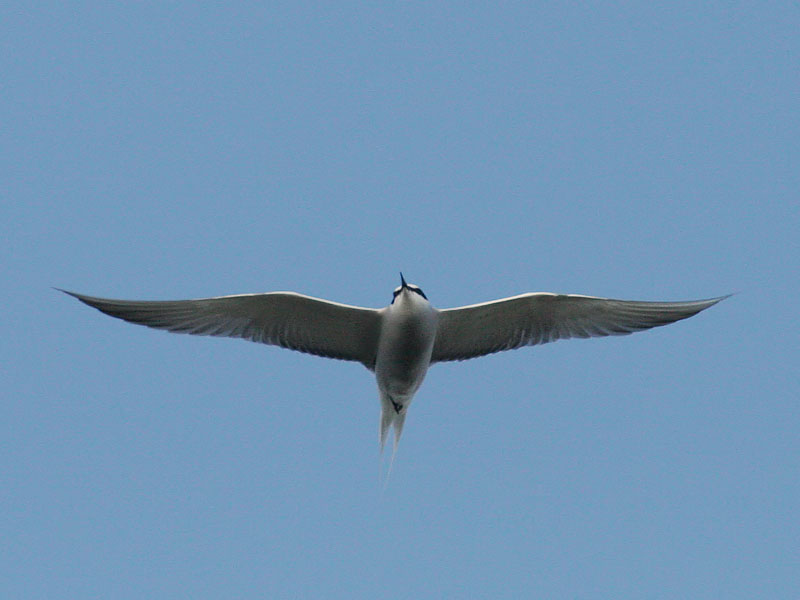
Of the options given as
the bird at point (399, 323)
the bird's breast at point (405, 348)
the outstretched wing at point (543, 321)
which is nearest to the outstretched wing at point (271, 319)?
the bird at point (399, 323)

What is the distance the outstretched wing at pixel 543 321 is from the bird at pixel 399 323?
0.5 inches

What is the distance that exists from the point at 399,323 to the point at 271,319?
1.70 m

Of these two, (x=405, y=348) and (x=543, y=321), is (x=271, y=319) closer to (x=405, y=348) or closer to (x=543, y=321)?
(x=405, y=348)

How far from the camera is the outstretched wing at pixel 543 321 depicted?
45.8 ft

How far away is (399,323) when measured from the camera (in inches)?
526

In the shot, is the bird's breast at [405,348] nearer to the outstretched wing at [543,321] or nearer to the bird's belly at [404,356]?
the bird's belly at [404,356]

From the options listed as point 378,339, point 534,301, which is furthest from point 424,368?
point 534,301

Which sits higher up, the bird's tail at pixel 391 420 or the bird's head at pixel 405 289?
the bird's head at pixel 405 289

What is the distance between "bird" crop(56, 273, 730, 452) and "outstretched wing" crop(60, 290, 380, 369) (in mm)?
12

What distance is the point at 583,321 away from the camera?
47.0 ft

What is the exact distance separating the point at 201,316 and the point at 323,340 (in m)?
1.55

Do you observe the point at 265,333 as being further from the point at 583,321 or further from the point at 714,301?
the point at 714,301

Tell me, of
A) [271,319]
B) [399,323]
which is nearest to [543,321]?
[399,323]

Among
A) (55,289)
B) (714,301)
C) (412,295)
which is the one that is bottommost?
(55,289)
